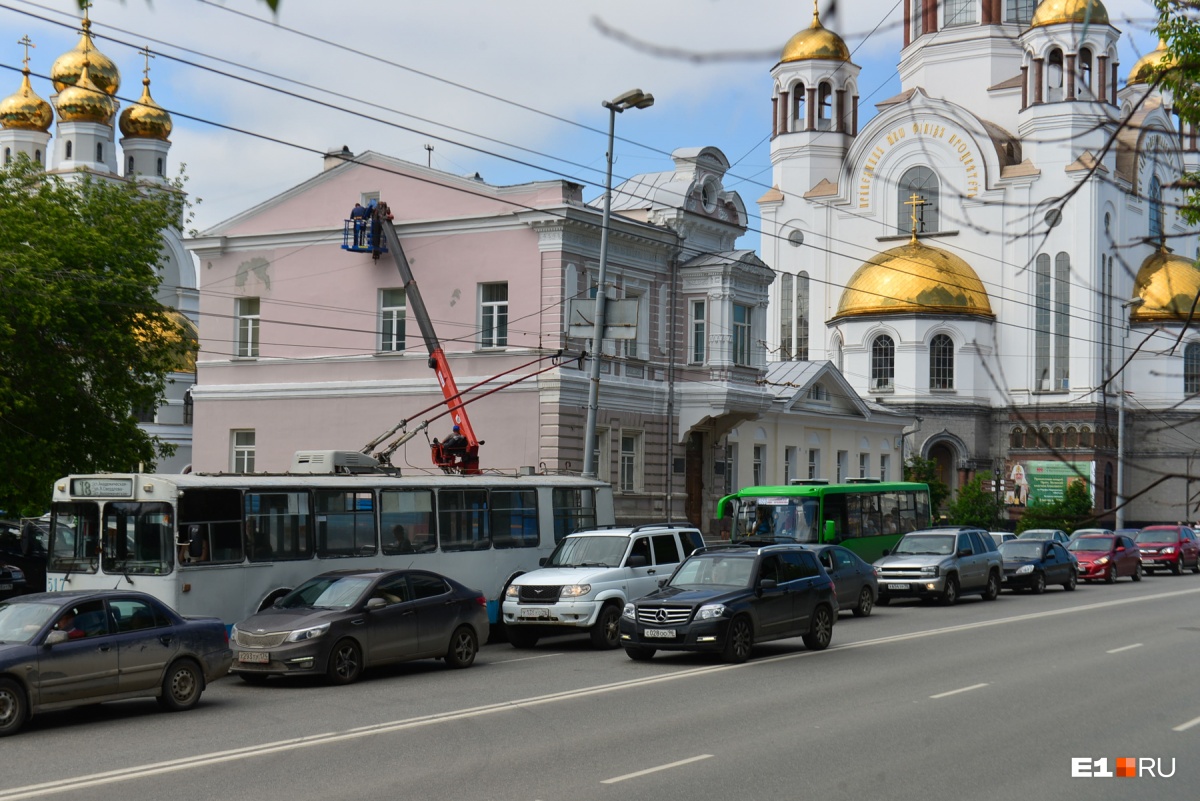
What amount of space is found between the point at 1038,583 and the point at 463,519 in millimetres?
16670

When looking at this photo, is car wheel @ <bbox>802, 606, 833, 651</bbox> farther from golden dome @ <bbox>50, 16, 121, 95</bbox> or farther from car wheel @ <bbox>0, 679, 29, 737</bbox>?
golden dome @ <bbox>50, 16, 121, 95</bbox>

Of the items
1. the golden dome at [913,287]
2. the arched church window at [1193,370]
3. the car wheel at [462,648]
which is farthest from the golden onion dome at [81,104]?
the car wheel at [462,648]

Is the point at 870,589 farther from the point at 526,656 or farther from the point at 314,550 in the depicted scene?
the point at 314,550

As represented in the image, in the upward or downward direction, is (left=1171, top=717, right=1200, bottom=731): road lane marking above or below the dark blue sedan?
above

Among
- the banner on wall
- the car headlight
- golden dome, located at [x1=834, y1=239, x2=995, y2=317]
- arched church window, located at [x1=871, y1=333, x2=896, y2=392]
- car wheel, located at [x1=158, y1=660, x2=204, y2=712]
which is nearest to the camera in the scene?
car wheel, located at [x1=158, y1=660, x2=204, y2=712]

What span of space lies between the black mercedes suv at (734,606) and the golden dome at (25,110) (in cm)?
7277

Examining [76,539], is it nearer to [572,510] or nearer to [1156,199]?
[572,510]

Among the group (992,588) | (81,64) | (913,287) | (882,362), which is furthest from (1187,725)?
(81,64)

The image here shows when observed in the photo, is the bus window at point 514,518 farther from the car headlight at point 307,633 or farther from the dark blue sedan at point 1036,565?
the dark blue sedan at point 1036,565

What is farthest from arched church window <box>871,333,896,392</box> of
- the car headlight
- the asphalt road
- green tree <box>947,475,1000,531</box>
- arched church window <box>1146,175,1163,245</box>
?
arched church window <box>1146,175,1163,245</box>

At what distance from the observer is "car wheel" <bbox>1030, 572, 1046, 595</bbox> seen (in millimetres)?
34406

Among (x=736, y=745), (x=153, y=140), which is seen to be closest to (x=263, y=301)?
(x=736, y=745)

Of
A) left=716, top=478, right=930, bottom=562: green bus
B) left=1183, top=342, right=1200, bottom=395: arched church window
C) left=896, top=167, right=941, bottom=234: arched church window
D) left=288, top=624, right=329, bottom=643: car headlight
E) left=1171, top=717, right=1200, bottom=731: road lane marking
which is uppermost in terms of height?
left=896, top=167, right=941, bottom=234: arched church window

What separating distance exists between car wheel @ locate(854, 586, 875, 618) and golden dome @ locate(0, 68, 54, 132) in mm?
69150
